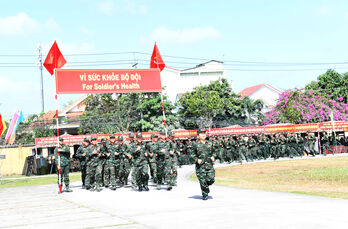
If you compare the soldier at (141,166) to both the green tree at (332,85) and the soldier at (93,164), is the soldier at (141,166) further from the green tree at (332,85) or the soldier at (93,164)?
the green tree at (332,85)

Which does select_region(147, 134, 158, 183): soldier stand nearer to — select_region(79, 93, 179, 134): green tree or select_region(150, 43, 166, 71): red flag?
select_region(150, 43, 166, 71): red flag

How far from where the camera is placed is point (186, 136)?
32625 mm

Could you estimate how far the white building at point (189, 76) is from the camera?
243 feet

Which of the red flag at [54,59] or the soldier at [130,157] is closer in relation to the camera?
the soldier at [130,157]

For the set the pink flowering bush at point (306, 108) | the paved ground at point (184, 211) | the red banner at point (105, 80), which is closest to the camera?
the paved ground at point (184, 211)

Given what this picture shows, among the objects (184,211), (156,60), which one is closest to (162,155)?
(184,211)

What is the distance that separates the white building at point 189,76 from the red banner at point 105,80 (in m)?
54.2

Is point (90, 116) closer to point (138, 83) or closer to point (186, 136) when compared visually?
point (186, 136)

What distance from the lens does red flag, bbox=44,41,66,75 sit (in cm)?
1677

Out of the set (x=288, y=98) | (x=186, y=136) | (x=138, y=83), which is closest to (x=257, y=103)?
(x=288, y=98)

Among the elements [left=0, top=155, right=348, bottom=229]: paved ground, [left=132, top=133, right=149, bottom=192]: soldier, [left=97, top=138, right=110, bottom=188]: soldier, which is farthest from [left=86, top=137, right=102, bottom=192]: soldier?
[left=0, top=155, right=348, bottom=229]: paved ground

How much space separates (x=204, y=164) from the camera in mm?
11156

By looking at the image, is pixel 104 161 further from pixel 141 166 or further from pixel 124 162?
pixel 141 166

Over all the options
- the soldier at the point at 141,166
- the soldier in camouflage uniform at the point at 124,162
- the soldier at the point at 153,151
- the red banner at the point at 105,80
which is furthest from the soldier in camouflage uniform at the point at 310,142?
the soldier at the point at 141,166
